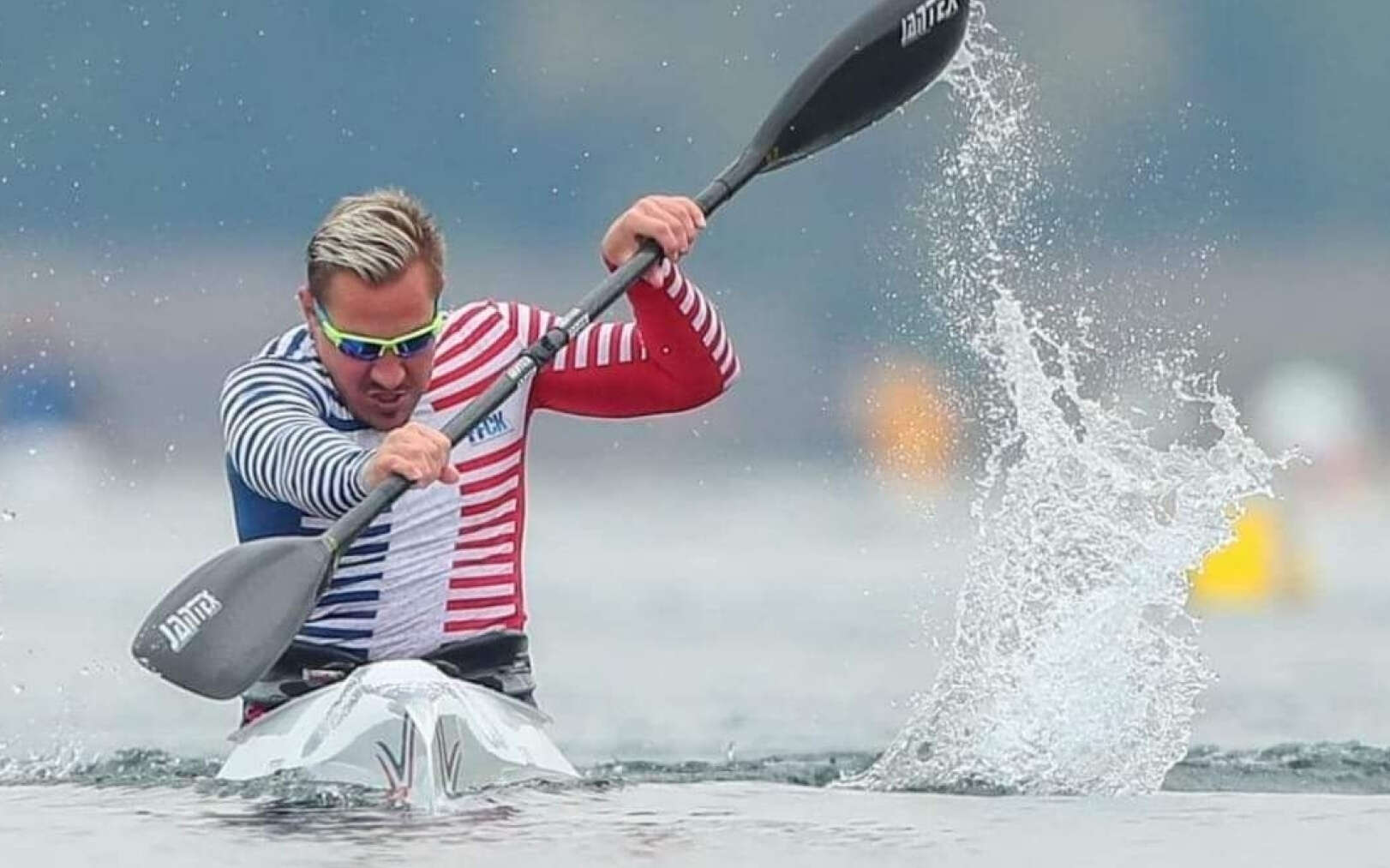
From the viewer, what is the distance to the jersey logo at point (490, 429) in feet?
15.2

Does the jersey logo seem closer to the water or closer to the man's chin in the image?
the man's chin

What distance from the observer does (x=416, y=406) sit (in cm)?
460

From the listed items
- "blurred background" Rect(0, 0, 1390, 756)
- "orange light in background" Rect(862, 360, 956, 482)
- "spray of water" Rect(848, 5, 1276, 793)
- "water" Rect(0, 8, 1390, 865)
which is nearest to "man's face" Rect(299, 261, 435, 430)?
"water" Rect(0, 8, 1390, 865)

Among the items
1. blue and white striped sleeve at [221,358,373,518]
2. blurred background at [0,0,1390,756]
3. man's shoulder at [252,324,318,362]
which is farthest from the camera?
blurred background at [0,0,1390,756]

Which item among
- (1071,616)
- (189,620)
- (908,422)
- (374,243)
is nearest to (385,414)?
(374,243)

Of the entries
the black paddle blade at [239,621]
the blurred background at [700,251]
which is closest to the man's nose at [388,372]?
the black paddle blade at [239,621]

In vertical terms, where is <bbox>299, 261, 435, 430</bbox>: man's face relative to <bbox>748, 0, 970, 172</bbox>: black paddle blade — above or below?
below

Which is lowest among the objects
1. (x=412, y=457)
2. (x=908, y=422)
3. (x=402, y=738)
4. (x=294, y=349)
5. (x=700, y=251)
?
(x=402, y=738)

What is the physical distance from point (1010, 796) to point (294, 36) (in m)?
7.85

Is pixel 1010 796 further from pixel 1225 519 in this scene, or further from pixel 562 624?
pixel 562 624

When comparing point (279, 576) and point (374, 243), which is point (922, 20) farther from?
point (279, 576)

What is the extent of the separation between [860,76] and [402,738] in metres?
1.44

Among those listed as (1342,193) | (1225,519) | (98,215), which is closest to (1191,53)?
(1342,193)

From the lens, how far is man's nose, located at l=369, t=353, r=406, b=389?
14.4 feet
